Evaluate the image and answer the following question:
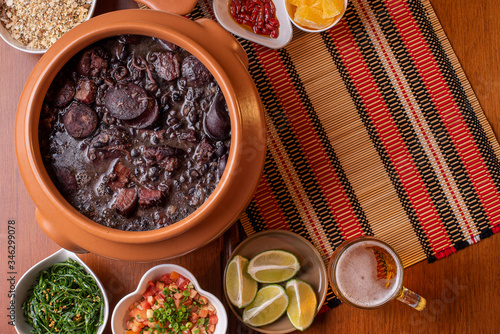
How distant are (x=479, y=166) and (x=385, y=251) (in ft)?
2.07

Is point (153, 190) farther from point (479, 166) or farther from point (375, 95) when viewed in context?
point (479, 166)

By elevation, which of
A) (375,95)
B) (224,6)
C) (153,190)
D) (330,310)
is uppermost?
(224,6)

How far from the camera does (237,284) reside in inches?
81.4

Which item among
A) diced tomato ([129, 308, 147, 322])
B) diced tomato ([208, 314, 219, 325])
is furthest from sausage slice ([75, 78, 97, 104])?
diced tomato ([208, 314, 219, 325])

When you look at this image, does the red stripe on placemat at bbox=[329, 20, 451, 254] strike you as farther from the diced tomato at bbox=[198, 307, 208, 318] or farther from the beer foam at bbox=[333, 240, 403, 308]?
the diced tomato at bbox=[198, 307, 208, 318]

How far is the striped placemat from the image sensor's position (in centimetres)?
219

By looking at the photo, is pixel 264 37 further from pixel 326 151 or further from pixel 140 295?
pixel 140 295

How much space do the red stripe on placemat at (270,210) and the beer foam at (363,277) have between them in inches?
12.6

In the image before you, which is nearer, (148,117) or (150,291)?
(148,117)

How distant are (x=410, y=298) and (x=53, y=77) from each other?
1.72 metres

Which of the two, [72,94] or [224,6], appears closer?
[72,94]

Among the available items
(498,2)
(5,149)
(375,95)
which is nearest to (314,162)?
(375,95)

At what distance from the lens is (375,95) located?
7.25ft

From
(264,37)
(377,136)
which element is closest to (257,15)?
(264,37)
